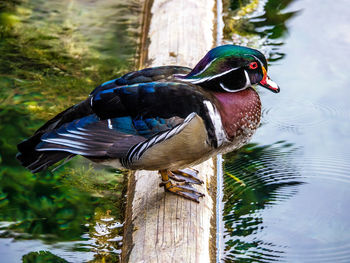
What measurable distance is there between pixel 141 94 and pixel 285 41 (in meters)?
2.22

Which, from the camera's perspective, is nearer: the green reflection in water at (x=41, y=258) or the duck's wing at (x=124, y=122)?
the duck's wing at (x=124, y=122)

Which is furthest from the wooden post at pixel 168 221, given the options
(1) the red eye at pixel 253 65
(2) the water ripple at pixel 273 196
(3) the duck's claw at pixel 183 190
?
(1) the red eye at pixel 253 65

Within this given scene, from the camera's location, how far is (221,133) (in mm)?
2824

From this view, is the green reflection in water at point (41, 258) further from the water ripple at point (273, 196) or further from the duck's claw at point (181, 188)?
the water ripple at point (273, 196)

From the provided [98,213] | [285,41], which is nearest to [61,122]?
[98,213]

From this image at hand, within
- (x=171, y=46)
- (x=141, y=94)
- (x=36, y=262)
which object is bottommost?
(x=36, y=262)

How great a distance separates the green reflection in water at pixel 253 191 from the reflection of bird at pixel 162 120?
0.44m

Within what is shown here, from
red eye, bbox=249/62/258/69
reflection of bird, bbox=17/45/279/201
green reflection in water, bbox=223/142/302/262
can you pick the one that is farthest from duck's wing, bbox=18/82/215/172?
Answer: green reflection in water, bbox=223/142/302/262

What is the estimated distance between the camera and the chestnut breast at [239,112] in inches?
112

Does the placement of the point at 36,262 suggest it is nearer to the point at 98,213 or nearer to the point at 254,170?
the point at 98,213

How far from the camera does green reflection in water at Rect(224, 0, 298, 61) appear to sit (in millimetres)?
4664

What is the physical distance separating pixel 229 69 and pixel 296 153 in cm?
98

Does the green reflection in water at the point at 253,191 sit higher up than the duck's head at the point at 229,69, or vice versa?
the duck's head at the point at 229,69

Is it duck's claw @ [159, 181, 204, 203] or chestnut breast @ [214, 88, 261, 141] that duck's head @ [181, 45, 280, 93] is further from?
duck's claw @ [159, 181, 204, 203]
